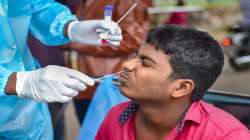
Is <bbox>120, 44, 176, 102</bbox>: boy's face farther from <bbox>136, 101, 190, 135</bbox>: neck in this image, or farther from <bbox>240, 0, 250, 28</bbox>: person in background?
<bbox>240, 0, 250, 28</bbox>: person in background

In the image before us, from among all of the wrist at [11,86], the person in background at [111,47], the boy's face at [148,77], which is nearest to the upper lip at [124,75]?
the boy's face at [148,77]

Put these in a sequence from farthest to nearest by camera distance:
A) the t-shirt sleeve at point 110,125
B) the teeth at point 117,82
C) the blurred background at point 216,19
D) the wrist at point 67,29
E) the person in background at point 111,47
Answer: the blurred background at point 216,19
the person in background at point 111,47
the wrist at point 67,29
the t-shirt sleeve at point 110,125
the teeth at point 117,82

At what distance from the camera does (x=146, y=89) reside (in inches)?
70.7

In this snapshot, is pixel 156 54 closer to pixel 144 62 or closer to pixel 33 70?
pixel 144 62

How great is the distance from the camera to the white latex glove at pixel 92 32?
6.58 ft

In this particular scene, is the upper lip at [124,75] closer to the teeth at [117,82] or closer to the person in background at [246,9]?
the teeth at [117,82]

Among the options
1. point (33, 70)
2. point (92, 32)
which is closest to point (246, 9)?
point (92, 32)

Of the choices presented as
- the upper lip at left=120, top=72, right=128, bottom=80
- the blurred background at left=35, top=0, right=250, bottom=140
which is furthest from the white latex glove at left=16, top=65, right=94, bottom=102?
the blurred background at left=35, top=0, right=250, bottom=140

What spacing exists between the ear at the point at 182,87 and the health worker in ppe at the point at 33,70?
283 millimetres

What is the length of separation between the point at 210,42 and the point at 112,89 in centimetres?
81

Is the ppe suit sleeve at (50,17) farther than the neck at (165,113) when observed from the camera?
Yes

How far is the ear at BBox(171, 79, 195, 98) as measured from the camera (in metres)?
1.80

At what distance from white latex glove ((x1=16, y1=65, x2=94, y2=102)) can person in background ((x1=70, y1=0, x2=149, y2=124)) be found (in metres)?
0.95

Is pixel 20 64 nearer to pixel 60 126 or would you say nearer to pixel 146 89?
pixel 146 89
